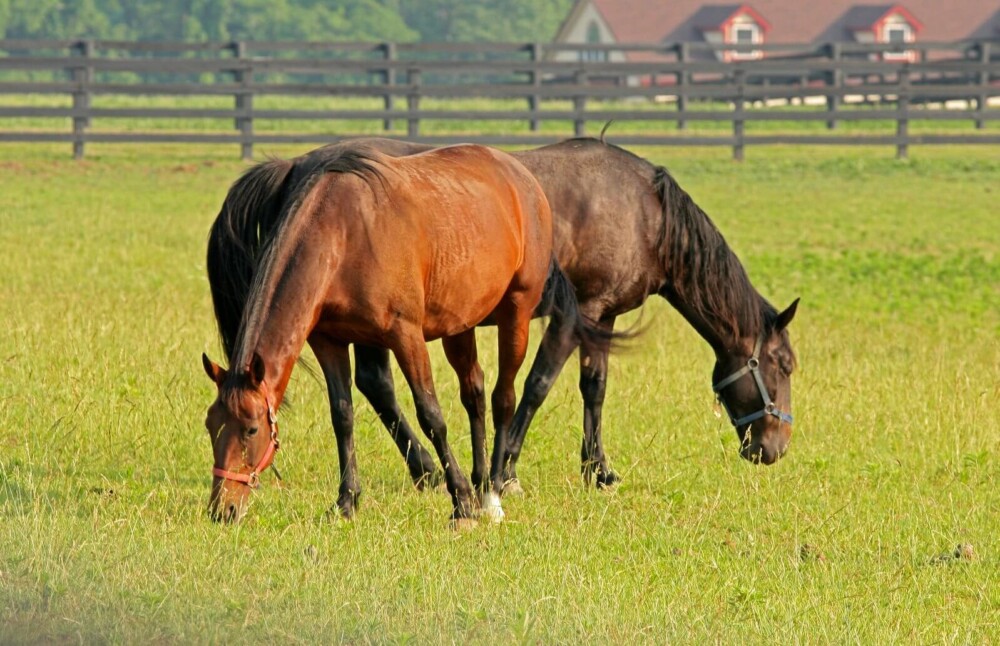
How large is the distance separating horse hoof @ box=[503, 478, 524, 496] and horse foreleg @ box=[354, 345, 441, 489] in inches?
16.7

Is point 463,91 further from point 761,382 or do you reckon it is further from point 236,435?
point 236,435

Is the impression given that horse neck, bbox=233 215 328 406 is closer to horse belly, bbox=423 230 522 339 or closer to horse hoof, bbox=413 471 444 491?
horse belly, bbox=423 230 522 339

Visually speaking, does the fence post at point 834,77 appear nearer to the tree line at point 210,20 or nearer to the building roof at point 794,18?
the building roof at point 794,18

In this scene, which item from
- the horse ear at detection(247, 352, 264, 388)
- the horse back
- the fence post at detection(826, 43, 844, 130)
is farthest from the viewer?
the fence post at detection(826, 43, 844, 130)

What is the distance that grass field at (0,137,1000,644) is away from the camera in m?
4.72

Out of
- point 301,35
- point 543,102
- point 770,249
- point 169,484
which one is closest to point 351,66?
point 770,249

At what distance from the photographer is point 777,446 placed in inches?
305

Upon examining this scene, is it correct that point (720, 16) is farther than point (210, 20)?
No

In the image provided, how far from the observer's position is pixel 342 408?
6496mm

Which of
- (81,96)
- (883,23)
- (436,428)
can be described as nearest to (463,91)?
(81,96)

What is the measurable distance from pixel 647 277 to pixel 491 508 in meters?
1.85

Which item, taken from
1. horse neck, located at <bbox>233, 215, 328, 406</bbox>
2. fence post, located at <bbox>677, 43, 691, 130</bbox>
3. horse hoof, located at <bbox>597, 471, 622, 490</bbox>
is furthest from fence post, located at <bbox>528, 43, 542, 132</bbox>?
horse neck, located at <bbox>233, 215, 328, 406</bbox>

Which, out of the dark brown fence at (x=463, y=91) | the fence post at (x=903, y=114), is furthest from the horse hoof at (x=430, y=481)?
the fence post at (x=903, y=114)

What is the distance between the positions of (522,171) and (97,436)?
2.54 m
